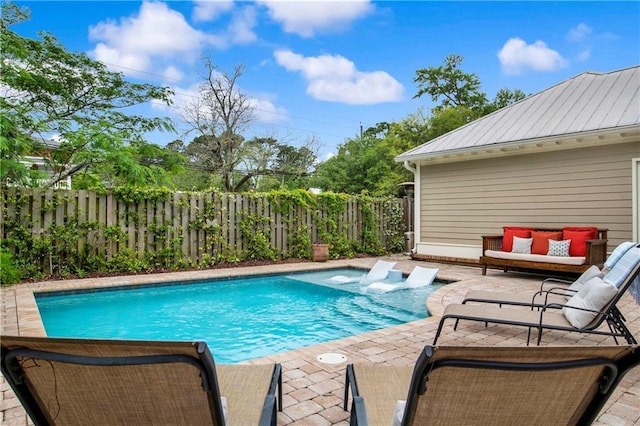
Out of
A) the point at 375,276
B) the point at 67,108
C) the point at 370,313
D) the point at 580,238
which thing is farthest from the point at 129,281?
the point at 580,238

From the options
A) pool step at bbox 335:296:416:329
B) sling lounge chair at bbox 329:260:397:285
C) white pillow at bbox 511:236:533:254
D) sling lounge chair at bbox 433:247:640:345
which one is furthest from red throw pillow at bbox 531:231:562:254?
sling lounge chair at bbox 433:247:640:345

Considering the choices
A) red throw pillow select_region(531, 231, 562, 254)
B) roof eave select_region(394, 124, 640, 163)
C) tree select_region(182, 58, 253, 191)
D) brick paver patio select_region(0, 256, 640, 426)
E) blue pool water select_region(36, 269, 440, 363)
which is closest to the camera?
brick paver patio select_region(0, 256, 640, 426)

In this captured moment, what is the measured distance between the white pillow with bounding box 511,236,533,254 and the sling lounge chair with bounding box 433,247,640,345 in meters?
4.09

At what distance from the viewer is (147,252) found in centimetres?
831

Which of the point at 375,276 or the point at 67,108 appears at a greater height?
the point at 67,108

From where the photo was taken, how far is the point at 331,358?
3250mm

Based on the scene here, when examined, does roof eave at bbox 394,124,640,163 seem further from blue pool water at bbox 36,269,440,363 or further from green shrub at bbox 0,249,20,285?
green shrub at bbox 0,249,20,285

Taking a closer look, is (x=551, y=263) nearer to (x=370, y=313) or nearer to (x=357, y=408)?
(x=370, y=313)

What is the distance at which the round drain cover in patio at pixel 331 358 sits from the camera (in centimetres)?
318

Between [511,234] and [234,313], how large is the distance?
5.69 m

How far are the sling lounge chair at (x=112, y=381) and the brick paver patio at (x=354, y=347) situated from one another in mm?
1072

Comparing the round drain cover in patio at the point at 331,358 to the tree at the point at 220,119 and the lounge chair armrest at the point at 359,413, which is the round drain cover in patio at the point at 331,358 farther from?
the tree at the point at 220,119

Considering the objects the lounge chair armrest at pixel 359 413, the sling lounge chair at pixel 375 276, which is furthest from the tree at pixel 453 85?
the lounge chair armrest at pixel 359 413

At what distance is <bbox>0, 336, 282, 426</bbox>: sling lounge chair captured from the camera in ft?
4.00
